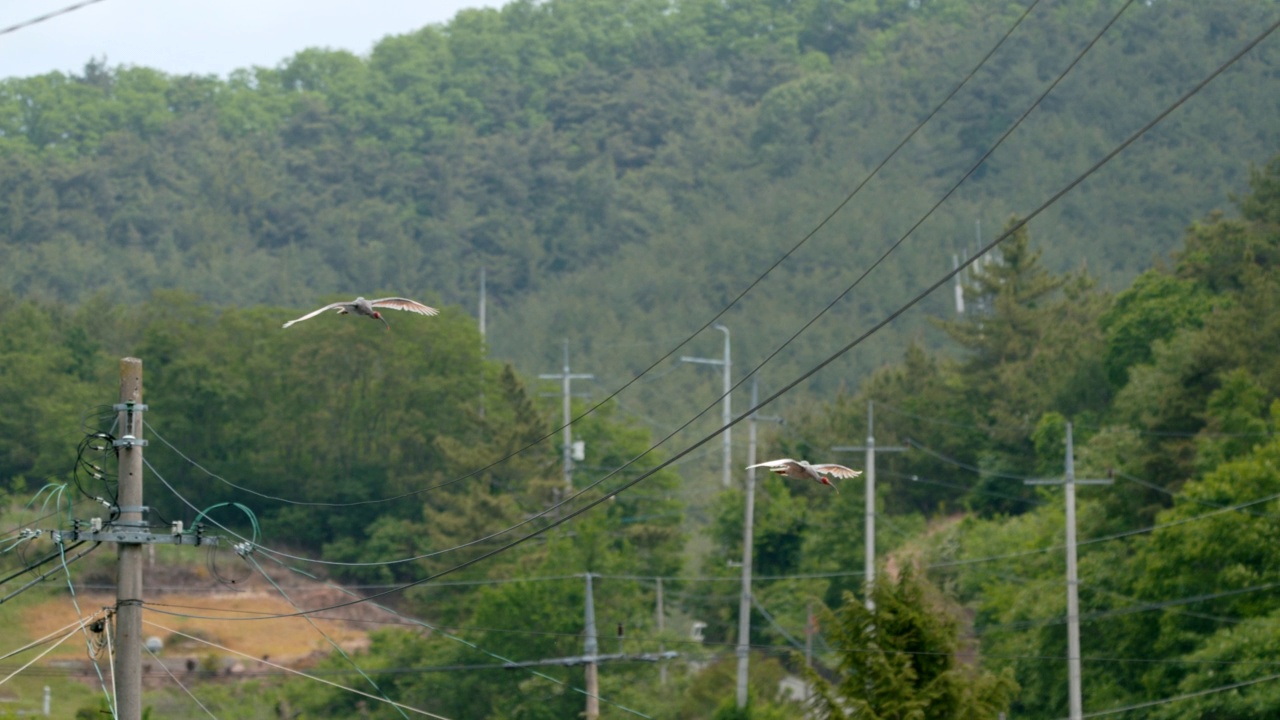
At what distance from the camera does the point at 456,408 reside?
238 ft

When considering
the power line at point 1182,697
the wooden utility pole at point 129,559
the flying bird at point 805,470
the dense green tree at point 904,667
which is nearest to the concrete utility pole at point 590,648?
the dense green tree at point 904,667

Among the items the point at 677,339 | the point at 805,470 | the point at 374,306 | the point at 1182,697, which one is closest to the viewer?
the point at 374,306

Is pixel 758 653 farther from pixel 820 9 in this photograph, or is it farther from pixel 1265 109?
pixel 820 9

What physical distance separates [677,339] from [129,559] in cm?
9548

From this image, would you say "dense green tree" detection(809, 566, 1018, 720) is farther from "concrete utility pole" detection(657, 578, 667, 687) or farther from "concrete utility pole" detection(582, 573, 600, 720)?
"concrete utility pole" detection(657, 578, 667, 687)

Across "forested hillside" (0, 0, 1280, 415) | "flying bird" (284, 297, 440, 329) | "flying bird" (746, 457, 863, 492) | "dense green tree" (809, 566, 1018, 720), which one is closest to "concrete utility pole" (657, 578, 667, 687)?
"dense green tree" (809, 566, 1018, 720)

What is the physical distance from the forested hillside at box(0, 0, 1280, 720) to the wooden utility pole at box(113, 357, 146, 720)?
0.85 m

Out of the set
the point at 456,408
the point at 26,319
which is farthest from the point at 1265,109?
the point at 26,319

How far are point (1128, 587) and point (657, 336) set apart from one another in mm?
70555

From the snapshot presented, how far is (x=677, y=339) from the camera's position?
110 metres

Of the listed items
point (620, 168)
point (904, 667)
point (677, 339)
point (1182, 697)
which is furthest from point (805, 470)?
point (620, 168)

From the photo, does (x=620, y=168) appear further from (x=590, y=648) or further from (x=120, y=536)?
(x=120, y=536)

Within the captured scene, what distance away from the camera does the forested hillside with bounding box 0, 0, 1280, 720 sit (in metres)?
42.0

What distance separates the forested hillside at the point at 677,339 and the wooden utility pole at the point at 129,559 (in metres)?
0.85
